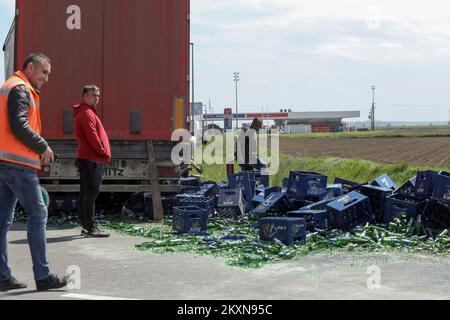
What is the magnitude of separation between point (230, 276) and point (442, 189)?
3.86m

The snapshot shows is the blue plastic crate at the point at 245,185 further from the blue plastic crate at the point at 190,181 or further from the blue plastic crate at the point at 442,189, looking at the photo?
the blue plastic crate at the point at 442,189

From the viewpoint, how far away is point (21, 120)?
575 centimetres

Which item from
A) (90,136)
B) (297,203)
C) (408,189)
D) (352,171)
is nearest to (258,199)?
(297,203)

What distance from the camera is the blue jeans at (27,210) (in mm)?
5844

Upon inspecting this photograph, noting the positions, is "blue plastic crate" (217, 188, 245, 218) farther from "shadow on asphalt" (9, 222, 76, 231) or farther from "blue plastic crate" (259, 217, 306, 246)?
"blue plastic crate" (259, 217, 306, 246)

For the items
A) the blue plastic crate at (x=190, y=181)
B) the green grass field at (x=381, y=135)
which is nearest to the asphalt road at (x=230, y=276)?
the blue plastic crate at (x=190, y=181)

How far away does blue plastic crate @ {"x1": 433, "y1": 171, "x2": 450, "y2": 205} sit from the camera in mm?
8891

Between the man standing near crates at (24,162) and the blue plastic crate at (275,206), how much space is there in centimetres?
525

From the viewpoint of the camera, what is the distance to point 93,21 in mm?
11000

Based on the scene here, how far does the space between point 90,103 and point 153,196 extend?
232 centimetres

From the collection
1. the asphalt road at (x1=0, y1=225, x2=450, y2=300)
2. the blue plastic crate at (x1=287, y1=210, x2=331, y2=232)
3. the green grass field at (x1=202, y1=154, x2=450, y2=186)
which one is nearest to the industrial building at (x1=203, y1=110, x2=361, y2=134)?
the green grass field at (x1=202, y1=154, x2=450, y2=186)

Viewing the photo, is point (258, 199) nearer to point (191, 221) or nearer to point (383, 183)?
point (383, 183)

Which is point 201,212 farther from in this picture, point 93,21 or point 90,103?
point 93,21
